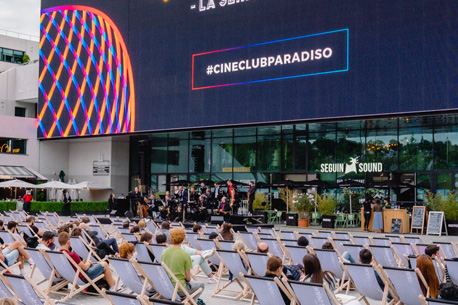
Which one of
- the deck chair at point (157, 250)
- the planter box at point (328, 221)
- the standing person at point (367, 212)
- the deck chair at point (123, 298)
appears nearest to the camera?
the deck chair at point (123, 298)

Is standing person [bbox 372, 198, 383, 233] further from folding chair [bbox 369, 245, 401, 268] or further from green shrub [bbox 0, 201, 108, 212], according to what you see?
green shrub [bbox 0, 201, 108, 212]

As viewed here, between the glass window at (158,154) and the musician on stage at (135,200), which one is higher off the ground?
the glass window at (158,154)

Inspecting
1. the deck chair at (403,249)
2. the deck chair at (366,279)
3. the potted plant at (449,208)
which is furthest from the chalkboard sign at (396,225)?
the deck chair at (366,279)

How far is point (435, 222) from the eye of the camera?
20109 millimetres

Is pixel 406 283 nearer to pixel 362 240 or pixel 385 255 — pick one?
pixel 385 255

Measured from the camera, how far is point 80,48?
33.5m

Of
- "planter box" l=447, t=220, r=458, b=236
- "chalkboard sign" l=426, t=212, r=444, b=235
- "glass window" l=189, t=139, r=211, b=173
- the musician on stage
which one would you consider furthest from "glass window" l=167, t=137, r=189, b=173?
"planter box" l=447, t=220, r=458, b=236

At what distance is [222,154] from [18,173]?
13092 millimetres

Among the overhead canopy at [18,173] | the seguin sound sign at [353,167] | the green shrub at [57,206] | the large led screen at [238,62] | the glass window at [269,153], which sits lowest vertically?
the green shrub at [57,206]

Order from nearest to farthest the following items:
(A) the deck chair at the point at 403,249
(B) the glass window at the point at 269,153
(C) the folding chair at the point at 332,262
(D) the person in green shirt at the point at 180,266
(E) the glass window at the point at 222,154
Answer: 1. (D) the person in green shirt at the point at 180,266
2. (C) the folding chair at the point at 332,262
3. (A) the deck chair at the point at 403,249
4. (B) the glass window at the point at 269,153
5. (E) the glass window at the point at 222,154

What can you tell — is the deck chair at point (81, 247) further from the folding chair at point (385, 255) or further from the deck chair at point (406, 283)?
the deck chair at point (406, 283)

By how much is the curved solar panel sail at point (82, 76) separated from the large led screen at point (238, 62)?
71 millimetres

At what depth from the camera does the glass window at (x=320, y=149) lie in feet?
89.9

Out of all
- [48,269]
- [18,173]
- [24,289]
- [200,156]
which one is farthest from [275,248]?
[18,173]
